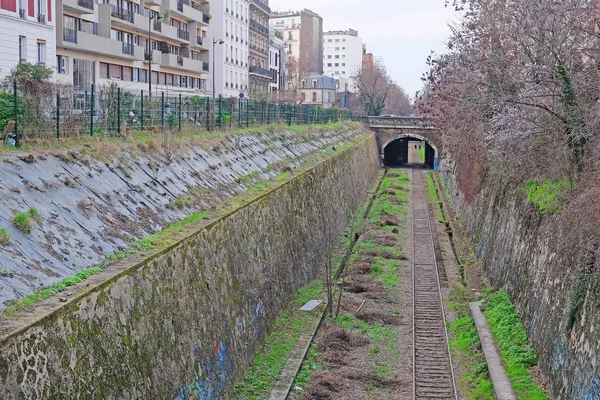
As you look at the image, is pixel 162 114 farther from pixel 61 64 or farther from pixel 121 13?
pixel 121 13

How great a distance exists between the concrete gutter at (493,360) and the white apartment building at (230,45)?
4463cm

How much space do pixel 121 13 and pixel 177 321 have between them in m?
34.6

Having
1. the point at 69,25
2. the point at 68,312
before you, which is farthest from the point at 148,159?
the point at 69,25

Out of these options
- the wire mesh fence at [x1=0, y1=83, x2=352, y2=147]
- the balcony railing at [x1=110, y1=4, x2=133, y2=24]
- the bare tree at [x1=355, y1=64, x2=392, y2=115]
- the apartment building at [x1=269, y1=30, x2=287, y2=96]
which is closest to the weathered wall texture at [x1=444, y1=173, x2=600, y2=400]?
the wire mesh fence at [x1=0, y1=83, x2=352, y2=147]

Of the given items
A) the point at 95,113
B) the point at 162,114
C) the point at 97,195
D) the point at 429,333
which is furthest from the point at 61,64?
the point at 429,333

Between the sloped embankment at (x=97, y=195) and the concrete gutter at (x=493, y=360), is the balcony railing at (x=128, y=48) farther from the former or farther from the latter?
the concrete gutter at (x=493, y=360)

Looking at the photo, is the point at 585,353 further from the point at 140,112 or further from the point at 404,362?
the point at 140,112

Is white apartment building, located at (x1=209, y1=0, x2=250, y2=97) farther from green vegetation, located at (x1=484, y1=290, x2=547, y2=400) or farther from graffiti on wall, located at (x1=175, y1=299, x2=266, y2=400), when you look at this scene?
graffiti on wall, located at (x1=175, y1=299, x2=266, y2=400)

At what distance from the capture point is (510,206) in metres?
24.8

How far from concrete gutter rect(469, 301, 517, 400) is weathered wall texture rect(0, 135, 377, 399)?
17.6 ft

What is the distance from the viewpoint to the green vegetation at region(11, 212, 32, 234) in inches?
456

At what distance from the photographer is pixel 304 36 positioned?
143 metres

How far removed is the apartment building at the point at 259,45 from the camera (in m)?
77.2

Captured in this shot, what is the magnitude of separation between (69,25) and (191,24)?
19.6m
